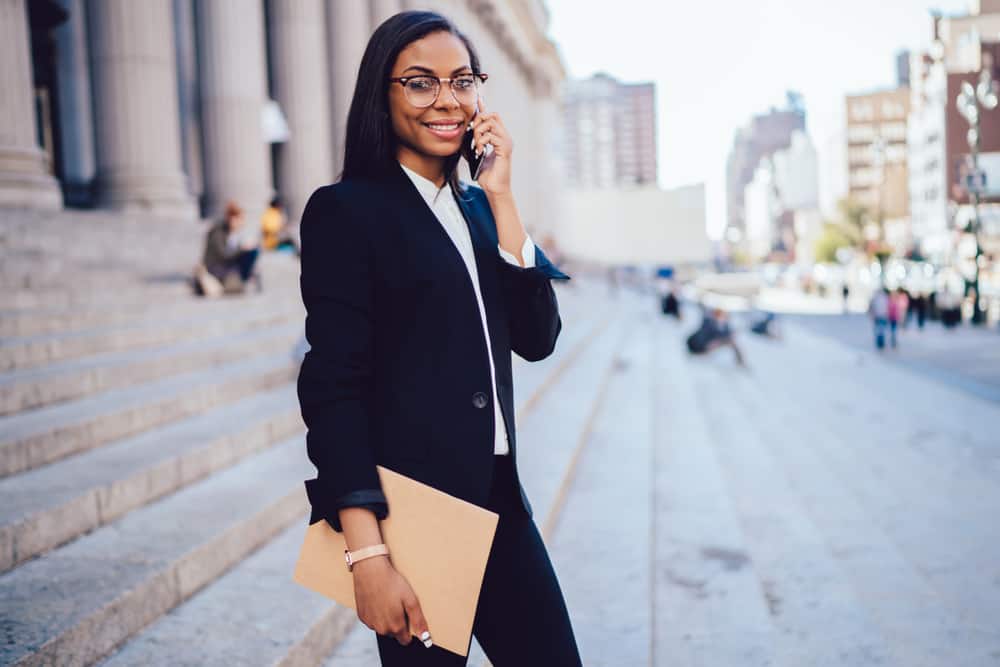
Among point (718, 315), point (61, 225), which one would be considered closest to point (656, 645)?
point (61, 225)

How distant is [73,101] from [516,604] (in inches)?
719

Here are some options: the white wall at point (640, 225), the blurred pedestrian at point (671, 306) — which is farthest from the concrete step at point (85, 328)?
the white wall at point (640, 225)

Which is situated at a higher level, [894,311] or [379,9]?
[379,9]

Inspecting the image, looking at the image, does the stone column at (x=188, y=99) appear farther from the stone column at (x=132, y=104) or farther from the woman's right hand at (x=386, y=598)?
the woman's right hand at (x=386, y=598)

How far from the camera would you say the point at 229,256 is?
11.5 metres

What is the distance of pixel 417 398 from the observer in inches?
70.5

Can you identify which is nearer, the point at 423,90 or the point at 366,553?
the point at 366,553

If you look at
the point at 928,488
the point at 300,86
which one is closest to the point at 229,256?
the point at 928,488

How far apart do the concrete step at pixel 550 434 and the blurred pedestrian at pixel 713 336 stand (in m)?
2.34

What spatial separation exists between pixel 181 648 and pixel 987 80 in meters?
27.9

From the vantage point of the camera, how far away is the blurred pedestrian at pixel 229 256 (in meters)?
11.3

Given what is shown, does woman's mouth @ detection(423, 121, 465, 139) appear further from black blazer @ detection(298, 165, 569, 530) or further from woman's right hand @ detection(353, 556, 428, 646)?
woman's right hand @ detection(353, 556, 428, 646)

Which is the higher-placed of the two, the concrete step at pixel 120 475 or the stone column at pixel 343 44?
the stone column at pixel 343 44

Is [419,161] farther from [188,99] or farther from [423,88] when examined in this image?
[188,99]
